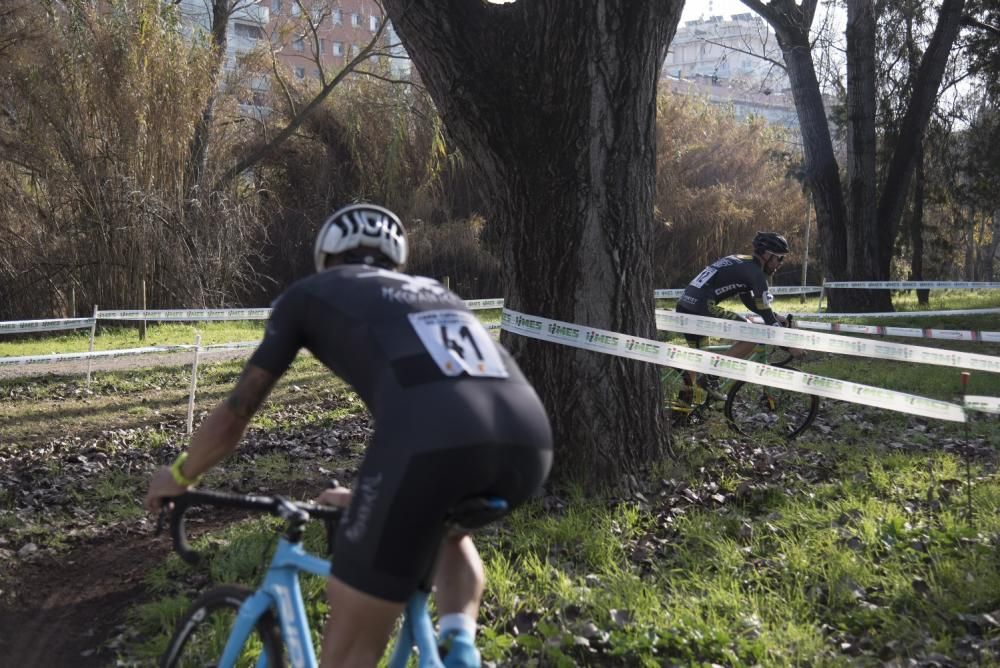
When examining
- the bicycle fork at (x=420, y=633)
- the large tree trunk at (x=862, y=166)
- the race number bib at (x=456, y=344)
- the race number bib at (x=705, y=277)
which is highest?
the large tree trunk at (x=862, y=166)

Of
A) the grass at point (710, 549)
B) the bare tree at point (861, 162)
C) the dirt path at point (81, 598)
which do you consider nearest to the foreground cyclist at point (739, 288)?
the grass at point (710, 549)

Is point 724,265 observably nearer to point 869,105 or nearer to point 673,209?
point 869,105

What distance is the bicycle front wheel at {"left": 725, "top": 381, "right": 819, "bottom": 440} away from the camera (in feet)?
28.8

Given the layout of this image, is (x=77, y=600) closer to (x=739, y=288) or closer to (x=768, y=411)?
(x=739, y=288)

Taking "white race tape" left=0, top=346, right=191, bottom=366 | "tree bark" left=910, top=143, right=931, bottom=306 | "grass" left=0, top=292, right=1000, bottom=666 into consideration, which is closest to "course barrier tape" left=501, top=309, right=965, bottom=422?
"grass" left=0, top=292, right=1000, bottom=666

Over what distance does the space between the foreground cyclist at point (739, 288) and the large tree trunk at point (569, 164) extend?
2864mm

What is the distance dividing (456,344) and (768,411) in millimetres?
7440

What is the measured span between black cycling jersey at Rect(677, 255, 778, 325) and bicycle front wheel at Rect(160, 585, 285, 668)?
21.5 ft

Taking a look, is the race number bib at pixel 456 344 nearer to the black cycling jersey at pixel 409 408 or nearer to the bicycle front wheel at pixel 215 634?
the black cycling jersey at pixel 409 408

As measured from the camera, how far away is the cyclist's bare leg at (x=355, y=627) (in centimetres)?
261

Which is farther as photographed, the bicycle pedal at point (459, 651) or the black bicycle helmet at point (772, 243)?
the black bicycle helmet at point (772, 243)

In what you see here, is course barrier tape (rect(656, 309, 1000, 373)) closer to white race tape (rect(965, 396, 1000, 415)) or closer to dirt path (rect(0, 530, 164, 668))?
white race tape (rect(965, 396, 1000, 415))

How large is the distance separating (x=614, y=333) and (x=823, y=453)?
7.80 feet

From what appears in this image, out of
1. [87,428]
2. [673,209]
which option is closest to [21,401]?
[87,428]
